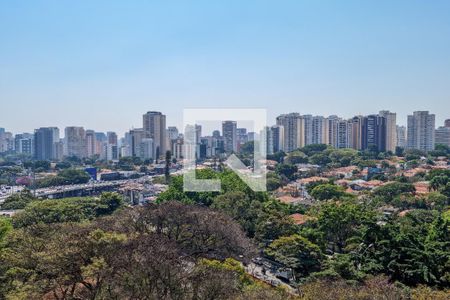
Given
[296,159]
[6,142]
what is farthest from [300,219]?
[6,142]

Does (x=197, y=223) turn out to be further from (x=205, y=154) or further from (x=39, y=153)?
(x=39, y=153)

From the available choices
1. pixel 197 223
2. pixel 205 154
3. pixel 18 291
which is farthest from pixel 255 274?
pixel 205 154

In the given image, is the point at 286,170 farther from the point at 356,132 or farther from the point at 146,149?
the point at 146,149

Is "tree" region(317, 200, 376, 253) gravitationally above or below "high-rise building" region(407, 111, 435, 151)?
below

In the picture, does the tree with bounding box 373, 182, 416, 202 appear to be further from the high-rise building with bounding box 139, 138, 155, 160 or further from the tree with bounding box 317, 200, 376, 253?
the high-rise building with bounding box 139, 138, 155, 160

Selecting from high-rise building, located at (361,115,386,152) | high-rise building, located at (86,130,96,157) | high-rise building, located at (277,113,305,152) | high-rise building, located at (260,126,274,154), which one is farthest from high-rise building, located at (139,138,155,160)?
high-rise building, located at (361,115,386,152)

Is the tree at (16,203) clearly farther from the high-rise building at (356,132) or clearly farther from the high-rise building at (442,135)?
the high-rise building at (442,135)
